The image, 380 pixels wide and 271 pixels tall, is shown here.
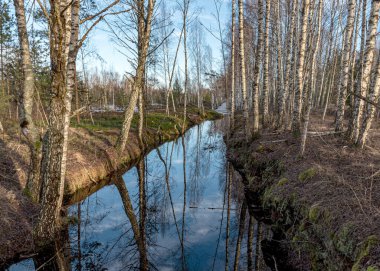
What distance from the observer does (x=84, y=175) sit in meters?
8.67

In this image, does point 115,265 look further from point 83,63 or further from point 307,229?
point 83,63

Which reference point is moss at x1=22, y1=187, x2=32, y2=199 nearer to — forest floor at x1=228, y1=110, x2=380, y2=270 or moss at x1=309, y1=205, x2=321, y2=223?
forest floor at x1=228, y1=110, x2=380, y2=270

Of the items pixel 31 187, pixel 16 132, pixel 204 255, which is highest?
pixel 16 132

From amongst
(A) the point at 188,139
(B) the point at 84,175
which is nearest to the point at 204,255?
(B) the point at 84,175

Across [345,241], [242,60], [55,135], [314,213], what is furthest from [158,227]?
[242,60]

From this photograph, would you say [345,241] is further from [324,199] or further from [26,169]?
[26,169]

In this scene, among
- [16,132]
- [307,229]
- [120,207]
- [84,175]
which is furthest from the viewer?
[16,132]

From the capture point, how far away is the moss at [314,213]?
15.4 ft

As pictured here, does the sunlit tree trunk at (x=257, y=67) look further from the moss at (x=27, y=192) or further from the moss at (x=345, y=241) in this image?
the moss at (x=27, y=192)

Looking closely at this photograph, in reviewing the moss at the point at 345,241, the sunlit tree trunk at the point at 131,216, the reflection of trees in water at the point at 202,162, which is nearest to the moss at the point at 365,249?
the moss at the point at 345,241

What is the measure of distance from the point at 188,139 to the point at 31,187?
13.8m

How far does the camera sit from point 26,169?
24.0 feet

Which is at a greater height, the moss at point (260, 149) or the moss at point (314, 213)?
Result: the moss at point (260, 149)

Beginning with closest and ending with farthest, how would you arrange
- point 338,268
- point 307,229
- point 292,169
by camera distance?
point 338,268, point 307,229, point 292,169
